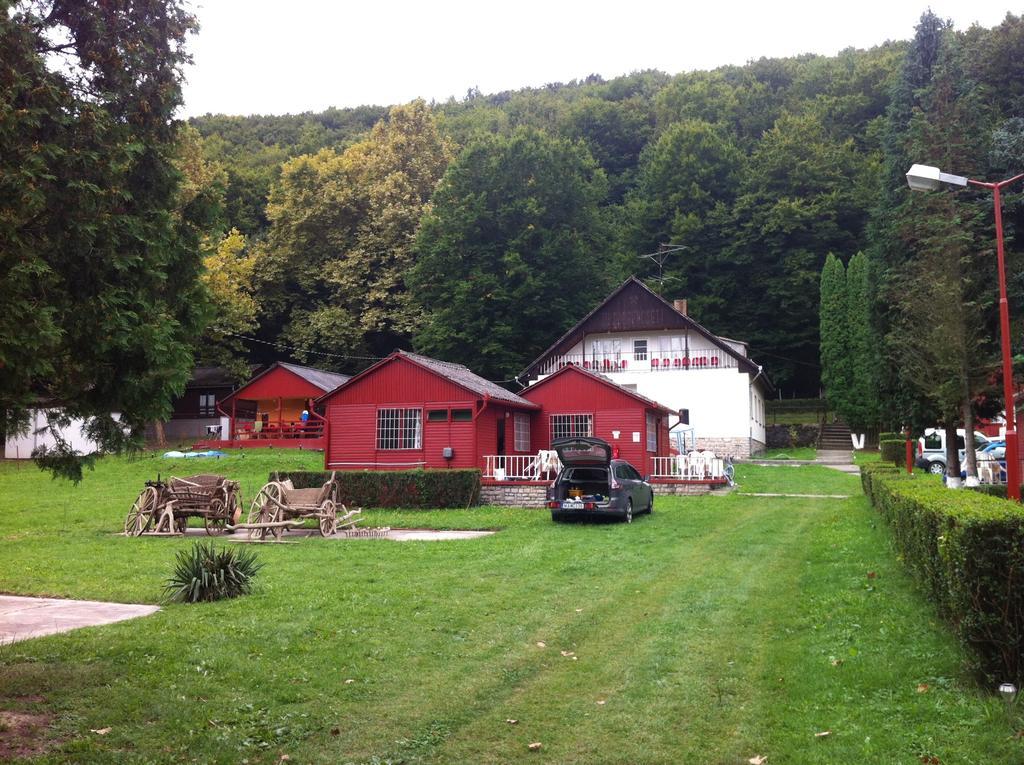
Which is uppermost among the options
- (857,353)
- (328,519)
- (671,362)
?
(857,353)

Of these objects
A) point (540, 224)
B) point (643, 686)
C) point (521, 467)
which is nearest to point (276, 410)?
point (540, 224)

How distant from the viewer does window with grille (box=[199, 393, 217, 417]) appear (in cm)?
5178

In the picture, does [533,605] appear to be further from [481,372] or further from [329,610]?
[481,372]

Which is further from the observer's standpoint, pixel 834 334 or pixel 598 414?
pixel 834 334

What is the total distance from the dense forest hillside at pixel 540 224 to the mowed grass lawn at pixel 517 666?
36758mm

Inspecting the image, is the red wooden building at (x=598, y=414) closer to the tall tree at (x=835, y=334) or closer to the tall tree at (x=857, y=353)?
the tall tree at (x=857, y=353)

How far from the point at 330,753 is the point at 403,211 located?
164 ft

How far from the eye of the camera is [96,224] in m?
5.66

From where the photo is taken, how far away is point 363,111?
81.4 m

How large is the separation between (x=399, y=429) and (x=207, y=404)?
102ft

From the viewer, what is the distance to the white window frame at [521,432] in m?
27.1

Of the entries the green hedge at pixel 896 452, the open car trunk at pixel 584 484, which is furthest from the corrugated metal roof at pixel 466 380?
the green hedge at pixel 896 452

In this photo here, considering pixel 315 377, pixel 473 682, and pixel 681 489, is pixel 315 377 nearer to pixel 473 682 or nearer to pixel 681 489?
pixel 681 489

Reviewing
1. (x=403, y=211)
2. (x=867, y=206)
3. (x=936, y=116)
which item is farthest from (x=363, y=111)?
(x=936, y=116)
